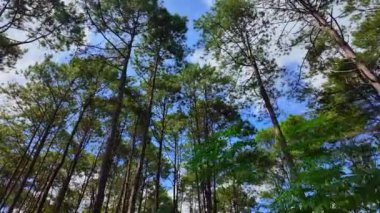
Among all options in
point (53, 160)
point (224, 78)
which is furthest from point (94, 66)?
point (53, 160)

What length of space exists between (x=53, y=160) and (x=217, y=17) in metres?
16.7

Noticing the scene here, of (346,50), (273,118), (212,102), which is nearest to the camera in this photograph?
(346,50)

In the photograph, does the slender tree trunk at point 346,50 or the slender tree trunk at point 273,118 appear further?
the slender tree trunk at point 273,118

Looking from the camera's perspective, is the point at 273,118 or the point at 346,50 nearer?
the point at 346,50

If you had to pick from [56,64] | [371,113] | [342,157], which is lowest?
[342,157]

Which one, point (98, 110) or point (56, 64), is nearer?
point (56, 64)

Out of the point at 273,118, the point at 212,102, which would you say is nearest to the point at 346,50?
→ the point at 273,118

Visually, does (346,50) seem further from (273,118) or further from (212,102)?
(212,102)

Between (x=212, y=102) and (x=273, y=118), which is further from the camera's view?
(x=212, y=102)

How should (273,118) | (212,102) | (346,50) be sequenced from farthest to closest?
(212,102) < (273,118) < (346,50)

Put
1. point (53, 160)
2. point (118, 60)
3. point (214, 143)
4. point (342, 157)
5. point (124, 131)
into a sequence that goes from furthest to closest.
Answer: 1. point (53, 160)
2. point (124, 131)
3. point (118, 60)
4. point (214, 143)
5. point (342, 157)

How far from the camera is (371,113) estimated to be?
1148 centimetres

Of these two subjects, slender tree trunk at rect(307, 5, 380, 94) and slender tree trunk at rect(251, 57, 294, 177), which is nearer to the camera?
slender tree trunk at rect(307, 5, 380, 94)

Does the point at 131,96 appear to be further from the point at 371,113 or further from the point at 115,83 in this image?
the point at 371,113
